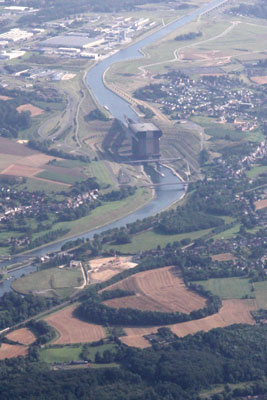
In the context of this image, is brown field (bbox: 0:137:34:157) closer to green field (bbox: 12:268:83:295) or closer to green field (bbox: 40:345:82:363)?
green field (bbox: 12:268:83:295)

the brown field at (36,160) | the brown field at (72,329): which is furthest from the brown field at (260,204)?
the brown field at (72,329)

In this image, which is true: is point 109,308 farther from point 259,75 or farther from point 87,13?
point 87,13

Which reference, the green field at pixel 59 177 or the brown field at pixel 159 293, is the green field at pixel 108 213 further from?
the brown field at pixel 159 293

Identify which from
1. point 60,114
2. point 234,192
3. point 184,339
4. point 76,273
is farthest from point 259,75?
point 184,339

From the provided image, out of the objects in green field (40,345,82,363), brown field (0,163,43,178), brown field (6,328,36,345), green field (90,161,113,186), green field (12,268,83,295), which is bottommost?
green field (90,161,113,186)

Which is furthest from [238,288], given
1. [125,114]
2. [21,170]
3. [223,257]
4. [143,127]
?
[125,114]

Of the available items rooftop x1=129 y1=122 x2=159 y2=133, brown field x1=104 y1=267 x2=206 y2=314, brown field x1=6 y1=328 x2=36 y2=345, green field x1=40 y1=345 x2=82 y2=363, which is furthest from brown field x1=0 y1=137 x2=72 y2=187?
green field x1=40 y1=345 x2=82 y2=363
